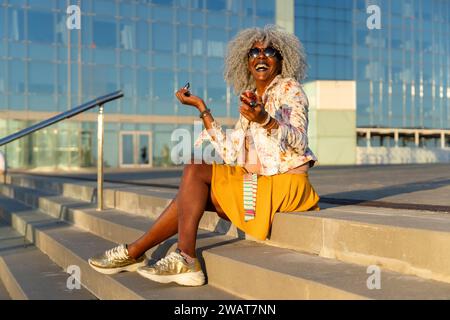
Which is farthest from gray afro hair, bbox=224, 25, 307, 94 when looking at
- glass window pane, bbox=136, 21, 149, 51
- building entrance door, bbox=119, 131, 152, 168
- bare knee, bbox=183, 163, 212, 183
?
glass window pane, bbox=136, 21, 149, 51

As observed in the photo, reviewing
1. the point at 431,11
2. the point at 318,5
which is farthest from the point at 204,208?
the point at 431,11

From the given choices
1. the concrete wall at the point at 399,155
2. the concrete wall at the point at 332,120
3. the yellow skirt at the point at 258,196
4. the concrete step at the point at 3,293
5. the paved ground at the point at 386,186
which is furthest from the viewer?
the concrete wall at the point at 399,155

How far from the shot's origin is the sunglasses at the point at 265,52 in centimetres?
370

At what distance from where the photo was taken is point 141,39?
29.4 m

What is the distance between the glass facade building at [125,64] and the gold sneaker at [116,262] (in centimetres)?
2507

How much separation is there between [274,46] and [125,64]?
26.1m

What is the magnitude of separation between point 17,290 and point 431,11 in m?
40.9

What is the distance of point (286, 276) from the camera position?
266 cm

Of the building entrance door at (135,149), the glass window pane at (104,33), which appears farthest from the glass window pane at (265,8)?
the building entrance door at (135,149)

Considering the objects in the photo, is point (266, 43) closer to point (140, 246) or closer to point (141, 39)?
point (140, 246)

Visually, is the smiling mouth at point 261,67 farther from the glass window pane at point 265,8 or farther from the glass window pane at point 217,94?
the glass window pane at point 265,8

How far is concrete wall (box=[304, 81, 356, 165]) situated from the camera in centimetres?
3094

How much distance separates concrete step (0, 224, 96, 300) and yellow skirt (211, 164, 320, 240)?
1065mm

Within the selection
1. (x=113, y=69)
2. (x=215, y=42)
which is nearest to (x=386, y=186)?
(x=113, y=69)
